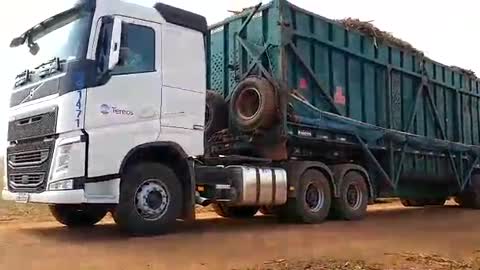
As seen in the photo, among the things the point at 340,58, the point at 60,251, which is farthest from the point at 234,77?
the point at 60,251

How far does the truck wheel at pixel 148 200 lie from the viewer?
715cm

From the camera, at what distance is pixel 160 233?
7.43 meters

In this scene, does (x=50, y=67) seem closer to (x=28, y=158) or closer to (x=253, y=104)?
(x=28, y=158)

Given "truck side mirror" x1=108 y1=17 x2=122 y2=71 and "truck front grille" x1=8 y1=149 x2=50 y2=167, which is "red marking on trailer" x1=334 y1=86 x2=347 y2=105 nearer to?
"truck side mirror" x1=108 y1=17 x2=122 y2=71

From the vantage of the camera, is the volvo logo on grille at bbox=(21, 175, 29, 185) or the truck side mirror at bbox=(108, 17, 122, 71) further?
the volvo logo on grille at bbox=(21, 175, 29, 185)

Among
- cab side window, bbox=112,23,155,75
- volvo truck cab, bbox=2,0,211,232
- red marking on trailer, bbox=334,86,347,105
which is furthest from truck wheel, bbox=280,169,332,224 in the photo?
cab side window, bbox=112,23,155,75

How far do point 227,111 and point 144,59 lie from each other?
2.88 m

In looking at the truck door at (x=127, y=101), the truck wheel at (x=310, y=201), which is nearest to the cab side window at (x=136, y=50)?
the truck door at (x=127, y=101)

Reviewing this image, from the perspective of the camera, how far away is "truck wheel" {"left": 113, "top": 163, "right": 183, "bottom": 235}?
23.5 feet

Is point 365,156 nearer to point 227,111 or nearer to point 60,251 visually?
point 227,111

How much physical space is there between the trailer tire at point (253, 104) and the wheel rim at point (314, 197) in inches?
54.5

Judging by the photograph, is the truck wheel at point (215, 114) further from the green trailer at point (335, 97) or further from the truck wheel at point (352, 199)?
the truck wheel at point (352, 199)


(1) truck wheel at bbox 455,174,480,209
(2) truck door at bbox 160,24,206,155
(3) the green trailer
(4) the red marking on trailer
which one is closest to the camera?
(2) truck door at bbox 160,24,206,155

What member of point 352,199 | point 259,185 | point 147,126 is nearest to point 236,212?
point 352,199
